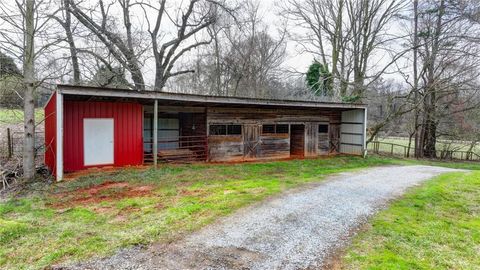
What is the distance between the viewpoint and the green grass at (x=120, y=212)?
375 centimetres

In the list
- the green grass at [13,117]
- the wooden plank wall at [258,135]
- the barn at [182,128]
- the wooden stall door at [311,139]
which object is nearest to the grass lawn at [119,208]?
the barn at [182,128]

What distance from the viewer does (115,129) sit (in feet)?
31.0

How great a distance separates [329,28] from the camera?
20.6 m

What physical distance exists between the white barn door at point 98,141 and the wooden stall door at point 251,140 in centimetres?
533

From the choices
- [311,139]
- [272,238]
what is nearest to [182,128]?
[311,139]

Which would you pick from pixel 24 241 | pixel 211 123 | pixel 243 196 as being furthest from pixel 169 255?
pixel 211 123

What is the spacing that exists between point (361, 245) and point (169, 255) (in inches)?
97.4

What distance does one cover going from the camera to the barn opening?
14421 mm

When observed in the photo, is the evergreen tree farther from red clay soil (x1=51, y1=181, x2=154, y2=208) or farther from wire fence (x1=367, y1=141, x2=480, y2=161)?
red clay soil (x1=51, y1=181, x2=154, y2=208)

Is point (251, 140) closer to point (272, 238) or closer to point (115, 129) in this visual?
point (115, 129)

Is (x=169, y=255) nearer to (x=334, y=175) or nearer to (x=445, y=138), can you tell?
(x=334, y=175)

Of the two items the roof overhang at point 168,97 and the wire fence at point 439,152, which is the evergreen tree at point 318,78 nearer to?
the wire fence at point 439,152

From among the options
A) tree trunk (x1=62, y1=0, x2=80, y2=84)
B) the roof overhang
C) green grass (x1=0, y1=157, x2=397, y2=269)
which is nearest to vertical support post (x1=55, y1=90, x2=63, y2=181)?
the roof overhang

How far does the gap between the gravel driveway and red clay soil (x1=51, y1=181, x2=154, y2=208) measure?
9.19 ft
